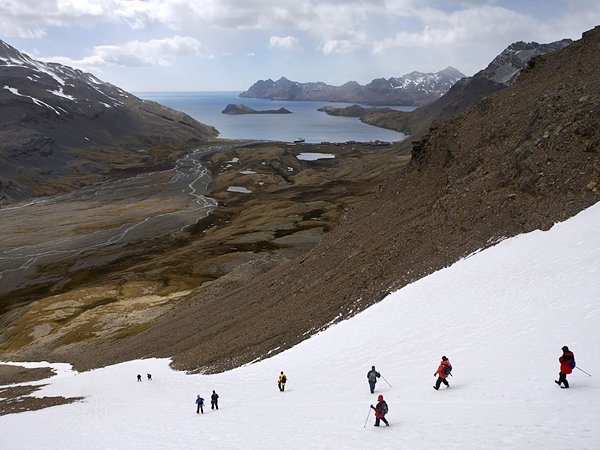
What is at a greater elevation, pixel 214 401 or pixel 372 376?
pixel 372 376

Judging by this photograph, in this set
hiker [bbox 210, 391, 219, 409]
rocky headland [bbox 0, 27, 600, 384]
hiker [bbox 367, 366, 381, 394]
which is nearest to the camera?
hiker [bbox 367, 366, 381, 394]

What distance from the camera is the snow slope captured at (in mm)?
15164

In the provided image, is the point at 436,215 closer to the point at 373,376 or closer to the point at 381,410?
the point at 373,376

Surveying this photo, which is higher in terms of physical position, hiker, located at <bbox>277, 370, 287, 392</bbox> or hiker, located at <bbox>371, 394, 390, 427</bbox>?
hiker, located at <bbox>277, 370, 287, 392</bbox>

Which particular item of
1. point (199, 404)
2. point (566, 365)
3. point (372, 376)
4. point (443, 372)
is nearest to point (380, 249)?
point (199, 404)

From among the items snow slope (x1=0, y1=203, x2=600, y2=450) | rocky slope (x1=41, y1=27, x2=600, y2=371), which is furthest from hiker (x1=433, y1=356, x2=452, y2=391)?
rocky slope (x1=41, y1=27, x2=600, y2=371)

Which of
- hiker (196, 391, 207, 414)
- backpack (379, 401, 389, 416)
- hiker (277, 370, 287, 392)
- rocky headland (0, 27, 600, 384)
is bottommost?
hiker (196, 391, 207, 414)

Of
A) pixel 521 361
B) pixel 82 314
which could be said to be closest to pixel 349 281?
pixel 521 361

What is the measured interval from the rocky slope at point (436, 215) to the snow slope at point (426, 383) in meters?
2.70

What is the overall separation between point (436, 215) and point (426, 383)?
2330 centimetres

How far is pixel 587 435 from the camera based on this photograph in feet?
41.1

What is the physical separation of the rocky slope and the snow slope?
2.70 metres

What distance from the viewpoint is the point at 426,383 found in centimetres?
2006

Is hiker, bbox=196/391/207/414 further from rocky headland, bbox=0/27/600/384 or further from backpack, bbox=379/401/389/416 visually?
backpack, bbox=379/401/389/416
